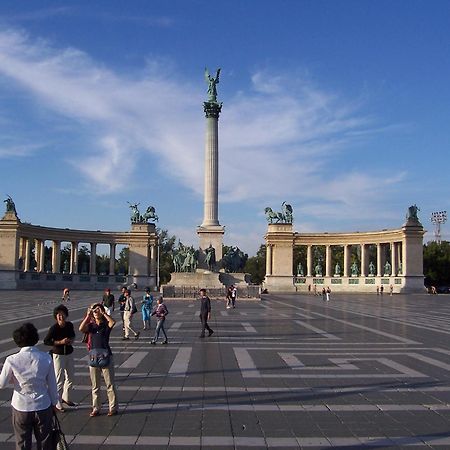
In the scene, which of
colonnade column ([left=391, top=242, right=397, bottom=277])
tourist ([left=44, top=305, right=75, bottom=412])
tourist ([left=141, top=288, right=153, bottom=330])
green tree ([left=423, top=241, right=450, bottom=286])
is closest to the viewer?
tourist ([left=44, top=305, right=75, bottom=412])

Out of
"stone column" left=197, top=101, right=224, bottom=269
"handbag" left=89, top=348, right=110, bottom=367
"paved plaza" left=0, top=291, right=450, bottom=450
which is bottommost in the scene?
"paved plaza" left=0, top=291, right=450, bottom=450

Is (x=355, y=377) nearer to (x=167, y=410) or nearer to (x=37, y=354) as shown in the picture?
(x=167, y=410)

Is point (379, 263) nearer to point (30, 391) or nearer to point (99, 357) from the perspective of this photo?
point (99, 357)

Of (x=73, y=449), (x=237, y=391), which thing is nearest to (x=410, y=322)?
(x=237, y=391)

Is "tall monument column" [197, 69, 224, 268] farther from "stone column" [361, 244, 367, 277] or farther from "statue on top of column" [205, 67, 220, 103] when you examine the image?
"stone column" [361, 244, 367, 277]

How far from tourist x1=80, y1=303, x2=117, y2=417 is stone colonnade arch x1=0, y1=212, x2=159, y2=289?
85174 mm

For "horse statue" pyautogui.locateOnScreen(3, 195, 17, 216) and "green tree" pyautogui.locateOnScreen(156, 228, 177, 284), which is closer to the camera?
"horse statue" pyautogui.locateOnScreen(3, 195, 17, 216)

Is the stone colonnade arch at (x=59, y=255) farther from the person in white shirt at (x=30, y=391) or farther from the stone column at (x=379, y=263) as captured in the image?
the person in white shirt at (x=30, y=391)

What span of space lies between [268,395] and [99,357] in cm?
361

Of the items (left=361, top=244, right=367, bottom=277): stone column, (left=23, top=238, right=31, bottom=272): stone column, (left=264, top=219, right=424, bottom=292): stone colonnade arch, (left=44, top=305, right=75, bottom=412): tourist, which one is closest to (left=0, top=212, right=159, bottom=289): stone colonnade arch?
(left=23, top=238, right=31, bottom=272): stone column

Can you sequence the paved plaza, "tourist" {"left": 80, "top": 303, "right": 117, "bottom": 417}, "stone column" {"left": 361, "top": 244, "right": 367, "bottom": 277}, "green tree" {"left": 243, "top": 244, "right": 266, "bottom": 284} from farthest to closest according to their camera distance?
"green tree" {"left": 243, "top": 244, "right": 266, "bottom": 284} → "stone column" {"left": 361, "top": 244, "right": 367, "bottom": 277} → "tourist" {"left": 80, "top": 303, "right": 117, "bottom": 417} → the paved plaza

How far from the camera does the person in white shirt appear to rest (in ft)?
21.9

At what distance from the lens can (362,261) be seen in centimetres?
10669

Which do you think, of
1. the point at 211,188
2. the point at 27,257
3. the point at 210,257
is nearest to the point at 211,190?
the point at 211,188
